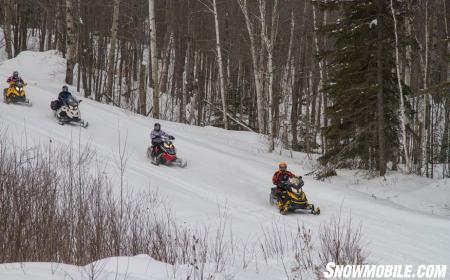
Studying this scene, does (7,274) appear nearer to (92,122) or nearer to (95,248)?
(95,248)

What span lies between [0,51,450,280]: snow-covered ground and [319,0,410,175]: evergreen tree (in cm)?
99

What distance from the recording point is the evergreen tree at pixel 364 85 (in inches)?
481

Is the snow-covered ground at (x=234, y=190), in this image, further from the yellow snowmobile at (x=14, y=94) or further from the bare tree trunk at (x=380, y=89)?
the bare tree trunk at (x=380, y=89)

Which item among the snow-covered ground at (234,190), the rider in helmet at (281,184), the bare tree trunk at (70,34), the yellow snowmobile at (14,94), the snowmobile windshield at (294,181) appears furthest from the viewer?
the bare tree trunk at (70,34)

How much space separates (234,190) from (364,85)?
523cm

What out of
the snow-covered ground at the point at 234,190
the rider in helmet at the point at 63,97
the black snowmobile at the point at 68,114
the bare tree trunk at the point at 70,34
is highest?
the bare tree trunk at the point at 70,34

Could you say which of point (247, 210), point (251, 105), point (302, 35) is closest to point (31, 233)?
point (247, 210)

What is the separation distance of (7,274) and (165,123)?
51.8ft

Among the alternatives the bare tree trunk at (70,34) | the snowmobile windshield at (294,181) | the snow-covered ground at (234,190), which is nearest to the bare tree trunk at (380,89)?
the snow-covered ground at (234,190)

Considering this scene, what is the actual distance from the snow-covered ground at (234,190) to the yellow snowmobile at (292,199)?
0.70 ft

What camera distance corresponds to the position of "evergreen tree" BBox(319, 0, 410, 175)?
481 inches

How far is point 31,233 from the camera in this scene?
13.6 feet

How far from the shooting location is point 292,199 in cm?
916

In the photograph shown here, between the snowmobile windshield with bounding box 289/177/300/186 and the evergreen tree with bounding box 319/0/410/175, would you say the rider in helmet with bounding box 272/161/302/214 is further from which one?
the evergreen tree with bounding box 319/0/410/175
